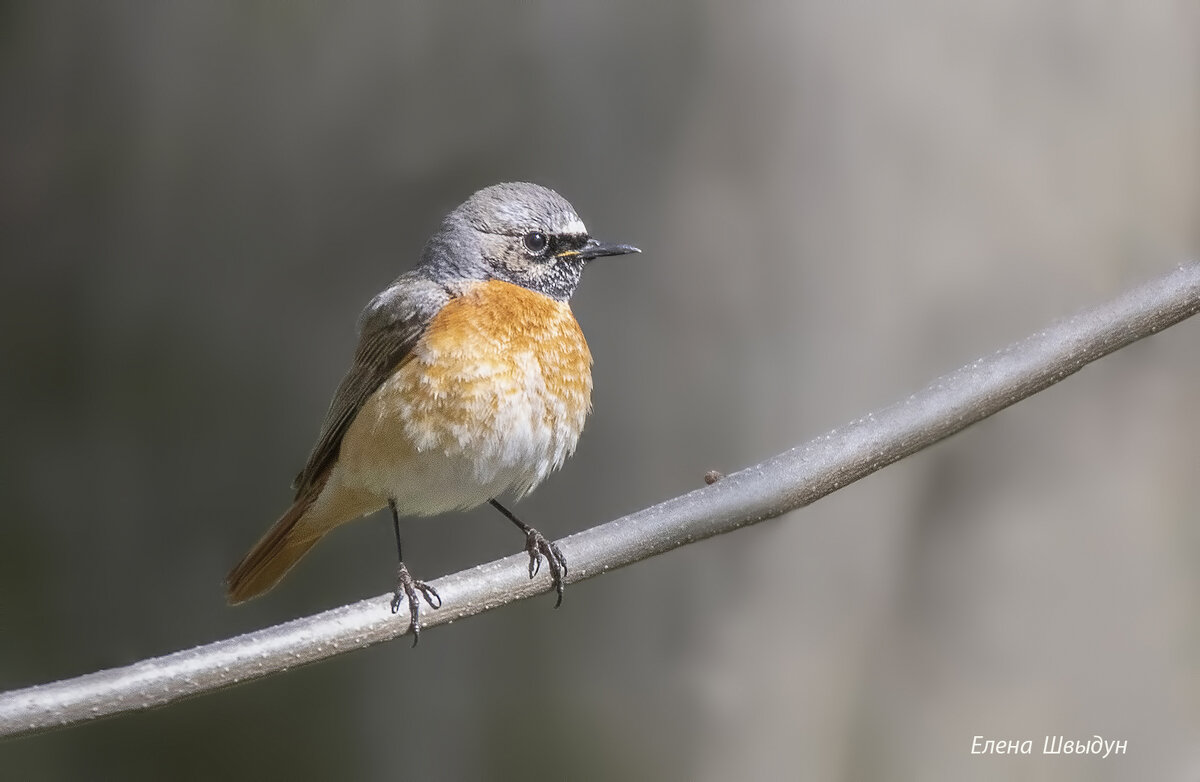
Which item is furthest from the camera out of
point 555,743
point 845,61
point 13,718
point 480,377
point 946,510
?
point 555,743

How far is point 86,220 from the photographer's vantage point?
154 inches

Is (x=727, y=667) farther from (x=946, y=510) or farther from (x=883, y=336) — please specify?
(x=883, y=336)

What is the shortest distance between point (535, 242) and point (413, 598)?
84 centimetres

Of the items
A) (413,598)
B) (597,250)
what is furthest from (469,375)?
(413,598)

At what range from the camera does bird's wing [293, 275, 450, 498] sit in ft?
8.62

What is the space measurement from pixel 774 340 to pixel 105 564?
93.9 inches

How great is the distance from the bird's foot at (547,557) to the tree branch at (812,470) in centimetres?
3

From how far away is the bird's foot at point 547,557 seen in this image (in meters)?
2.27

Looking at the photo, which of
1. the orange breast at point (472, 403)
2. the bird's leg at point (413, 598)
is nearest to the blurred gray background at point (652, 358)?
the orange breast at point (472, 403)

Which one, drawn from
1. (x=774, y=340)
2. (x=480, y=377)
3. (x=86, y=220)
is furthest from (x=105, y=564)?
(x=774, y=340)

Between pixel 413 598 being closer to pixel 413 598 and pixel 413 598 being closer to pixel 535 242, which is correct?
pixel 413 598

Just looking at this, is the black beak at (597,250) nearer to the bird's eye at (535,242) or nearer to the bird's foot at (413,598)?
the bird's eye at (535,242)

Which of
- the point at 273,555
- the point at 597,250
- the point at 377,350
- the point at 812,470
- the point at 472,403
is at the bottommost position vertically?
the point at 273,555

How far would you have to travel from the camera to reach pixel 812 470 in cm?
218
